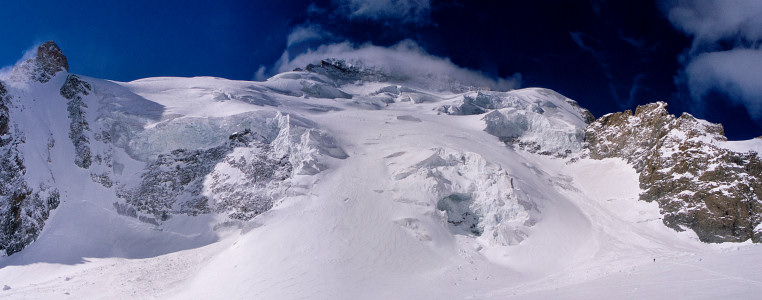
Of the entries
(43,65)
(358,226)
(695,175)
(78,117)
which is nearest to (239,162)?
(358,226)

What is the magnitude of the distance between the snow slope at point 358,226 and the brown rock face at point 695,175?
1.53 meters

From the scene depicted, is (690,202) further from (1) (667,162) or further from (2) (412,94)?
(2) (412,94)

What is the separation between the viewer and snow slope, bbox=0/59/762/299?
2730 centimetres

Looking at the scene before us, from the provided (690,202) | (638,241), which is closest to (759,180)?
(690,202)

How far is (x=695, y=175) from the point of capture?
Result: 3931 centimetres

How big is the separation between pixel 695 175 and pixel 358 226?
28.2 m

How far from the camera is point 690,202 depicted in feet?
124

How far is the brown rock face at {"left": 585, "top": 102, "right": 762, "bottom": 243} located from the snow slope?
1527mm

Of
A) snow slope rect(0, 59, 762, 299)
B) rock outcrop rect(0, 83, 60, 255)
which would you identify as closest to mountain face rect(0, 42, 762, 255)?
rock outcrop rect(0, 83, 60, 255)

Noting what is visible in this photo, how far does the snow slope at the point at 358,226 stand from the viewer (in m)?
27.3

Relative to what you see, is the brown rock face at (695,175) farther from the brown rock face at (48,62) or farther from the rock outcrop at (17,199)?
the brown rock face at (48,62)

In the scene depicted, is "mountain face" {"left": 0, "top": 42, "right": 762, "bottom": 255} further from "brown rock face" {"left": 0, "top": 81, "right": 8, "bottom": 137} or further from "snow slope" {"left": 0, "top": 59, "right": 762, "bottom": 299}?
"snow slope" {"left": 0, "top": 59, "right": 762, "bottom": 299}

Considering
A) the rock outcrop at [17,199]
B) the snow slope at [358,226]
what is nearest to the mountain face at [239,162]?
the rock outcrop at [17,199]

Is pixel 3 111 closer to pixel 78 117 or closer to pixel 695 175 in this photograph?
pixel 78 117
